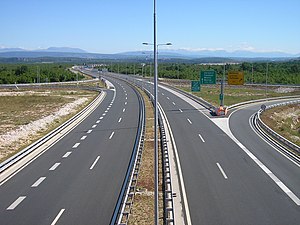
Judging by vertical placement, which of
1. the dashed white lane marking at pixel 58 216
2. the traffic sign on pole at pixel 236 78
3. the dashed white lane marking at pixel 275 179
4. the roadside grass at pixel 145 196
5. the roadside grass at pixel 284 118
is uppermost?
the traffic sign on pole at pixel 236 78

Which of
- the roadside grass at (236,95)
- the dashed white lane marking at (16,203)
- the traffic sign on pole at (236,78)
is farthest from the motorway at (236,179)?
the roadside grass at (236,95)

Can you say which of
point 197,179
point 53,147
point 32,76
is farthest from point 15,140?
point 32,76

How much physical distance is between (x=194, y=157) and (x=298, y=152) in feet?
25.2

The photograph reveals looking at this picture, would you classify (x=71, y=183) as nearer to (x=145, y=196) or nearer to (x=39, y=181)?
(x=39, y=181)

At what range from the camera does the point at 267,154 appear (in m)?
26.4

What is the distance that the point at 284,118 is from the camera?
53.2 metres

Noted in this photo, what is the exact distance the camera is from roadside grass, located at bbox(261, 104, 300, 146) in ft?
146

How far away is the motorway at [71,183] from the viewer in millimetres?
15239

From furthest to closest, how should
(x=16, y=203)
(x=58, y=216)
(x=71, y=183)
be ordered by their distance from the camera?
(x=71, y=183)
(x=16, y=203)
(x=58, y=216)

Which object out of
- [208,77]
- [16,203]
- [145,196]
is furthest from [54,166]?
[208,77]

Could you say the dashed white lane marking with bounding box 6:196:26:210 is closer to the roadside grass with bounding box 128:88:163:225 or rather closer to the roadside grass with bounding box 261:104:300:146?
the roadside grass with bounding box 128:88:163:225

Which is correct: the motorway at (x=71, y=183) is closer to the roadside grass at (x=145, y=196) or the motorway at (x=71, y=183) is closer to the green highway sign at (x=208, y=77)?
the roadside grass at (x=145, y=196)

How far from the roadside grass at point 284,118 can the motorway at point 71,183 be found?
2024 centimetres

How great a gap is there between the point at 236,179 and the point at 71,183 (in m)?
8.72
